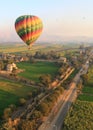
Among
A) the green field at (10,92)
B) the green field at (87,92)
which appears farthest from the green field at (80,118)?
the green field at (10,92)

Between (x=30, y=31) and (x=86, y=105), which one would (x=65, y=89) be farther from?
(x=30, y=31)

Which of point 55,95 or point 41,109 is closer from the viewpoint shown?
point 41,109

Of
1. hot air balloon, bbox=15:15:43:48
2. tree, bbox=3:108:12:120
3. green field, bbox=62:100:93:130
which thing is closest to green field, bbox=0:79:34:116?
tree, bbox=3:108:12:120

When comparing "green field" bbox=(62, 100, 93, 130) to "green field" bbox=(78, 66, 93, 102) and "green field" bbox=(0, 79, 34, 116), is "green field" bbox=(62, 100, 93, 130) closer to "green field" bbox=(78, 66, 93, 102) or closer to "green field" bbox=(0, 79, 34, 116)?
"green field" bbox=(78, 66, 93, 102)

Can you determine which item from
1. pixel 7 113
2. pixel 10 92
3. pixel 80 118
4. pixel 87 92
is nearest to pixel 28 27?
pixel 7 113

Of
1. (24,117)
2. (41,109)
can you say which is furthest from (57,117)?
(24,117)

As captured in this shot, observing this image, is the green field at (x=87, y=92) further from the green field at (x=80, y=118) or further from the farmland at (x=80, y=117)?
the green field at (x=80, y=118)
